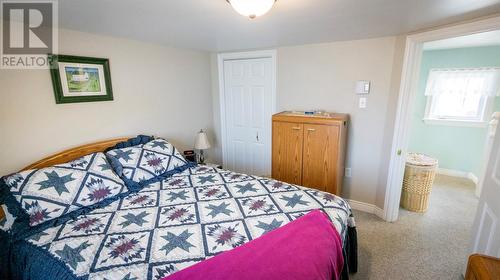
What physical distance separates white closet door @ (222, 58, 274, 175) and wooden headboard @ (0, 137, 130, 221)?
1.72 metres

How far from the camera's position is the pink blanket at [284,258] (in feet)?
3.61

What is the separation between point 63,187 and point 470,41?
472 cm

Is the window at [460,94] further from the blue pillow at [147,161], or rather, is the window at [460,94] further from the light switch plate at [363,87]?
the blue pillow at [147,161]

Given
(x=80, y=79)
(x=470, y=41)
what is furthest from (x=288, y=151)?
(x=470, y=41)

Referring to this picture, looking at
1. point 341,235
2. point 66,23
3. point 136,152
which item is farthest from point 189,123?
point 341,235

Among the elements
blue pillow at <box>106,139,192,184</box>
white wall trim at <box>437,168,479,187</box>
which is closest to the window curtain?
white wall trim at <box>437,168,479,187</box>

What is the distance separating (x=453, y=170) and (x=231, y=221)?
4.22 m

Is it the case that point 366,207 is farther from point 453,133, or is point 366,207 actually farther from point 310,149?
point 453,133

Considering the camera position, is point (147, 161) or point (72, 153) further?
Result: point (147, 161)

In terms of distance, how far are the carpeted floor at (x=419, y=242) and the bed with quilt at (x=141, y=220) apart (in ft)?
1.15

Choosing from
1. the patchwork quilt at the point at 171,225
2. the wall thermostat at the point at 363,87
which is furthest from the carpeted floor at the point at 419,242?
the wall thermostat at the point at 363,87

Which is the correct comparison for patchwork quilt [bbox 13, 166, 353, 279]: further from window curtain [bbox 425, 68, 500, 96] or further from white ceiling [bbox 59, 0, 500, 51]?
window curtain [bbox 425, 68, 500, 96]

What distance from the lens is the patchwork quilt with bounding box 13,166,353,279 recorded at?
120 centimetres

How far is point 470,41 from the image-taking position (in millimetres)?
2963
